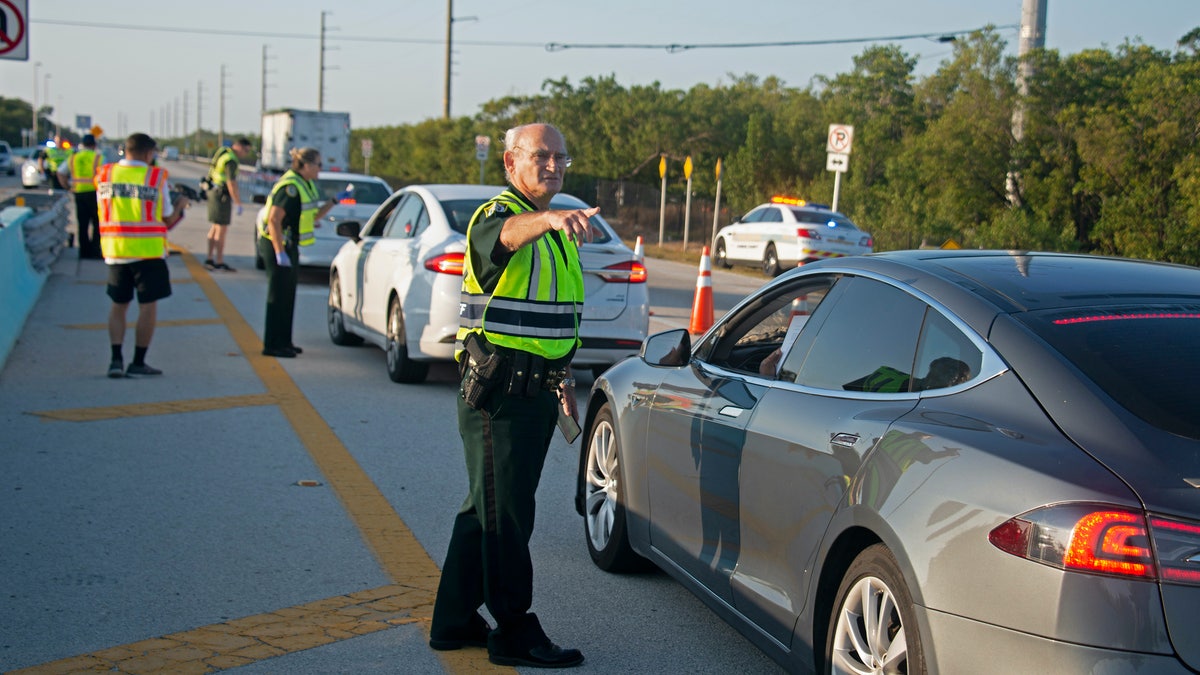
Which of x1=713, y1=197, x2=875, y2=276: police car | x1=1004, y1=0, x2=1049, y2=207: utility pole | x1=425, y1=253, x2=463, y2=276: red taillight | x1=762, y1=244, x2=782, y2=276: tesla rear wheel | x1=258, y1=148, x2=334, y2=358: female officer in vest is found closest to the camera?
x1=425, y1=253, x2=463, y2=276: red taillight

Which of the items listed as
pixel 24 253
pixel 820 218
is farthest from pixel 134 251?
pixel 820 218

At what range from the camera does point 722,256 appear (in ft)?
95.1

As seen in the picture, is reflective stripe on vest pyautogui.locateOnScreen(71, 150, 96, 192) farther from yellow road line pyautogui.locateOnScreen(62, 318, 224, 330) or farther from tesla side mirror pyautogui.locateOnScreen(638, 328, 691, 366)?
tesla side mirror pyautogui.locateOnScreen(638, 328, 691, 366)

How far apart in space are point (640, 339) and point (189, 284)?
1016cm

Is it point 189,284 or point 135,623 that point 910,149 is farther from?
point 135,623

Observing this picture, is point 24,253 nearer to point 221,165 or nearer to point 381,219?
point 221,165

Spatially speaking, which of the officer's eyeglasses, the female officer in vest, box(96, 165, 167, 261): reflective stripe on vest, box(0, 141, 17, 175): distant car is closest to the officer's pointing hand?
the officer's eyeglasses

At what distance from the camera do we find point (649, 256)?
3173 cm

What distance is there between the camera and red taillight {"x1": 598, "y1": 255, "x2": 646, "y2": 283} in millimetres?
9797

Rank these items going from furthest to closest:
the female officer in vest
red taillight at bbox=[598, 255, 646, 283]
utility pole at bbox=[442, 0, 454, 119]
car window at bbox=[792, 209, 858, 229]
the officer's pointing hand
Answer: utility pole at bbox=[442, 0, 454, 119] < car window at bbox=[792, 209, 858, 229] < the female officer in vest < red taillight at bbox=[598, 255, 646, 283] < the officer's pointing hand

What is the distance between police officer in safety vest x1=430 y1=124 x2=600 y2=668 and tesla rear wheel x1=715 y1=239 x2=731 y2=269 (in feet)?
79.5

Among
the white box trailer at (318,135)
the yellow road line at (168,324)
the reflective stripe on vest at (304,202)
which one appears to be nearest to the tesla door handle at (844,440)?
the reflective stripe on vest at (304,202)

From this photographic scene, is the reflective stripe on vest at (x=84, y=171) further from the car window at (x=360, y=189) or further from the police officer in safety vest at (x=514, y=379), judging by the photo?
the police officer in safety vest at (x=514, y=379)

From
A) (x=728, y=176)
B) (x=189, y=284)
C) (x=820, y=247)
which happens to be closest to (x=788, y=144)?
(x=728, y=176)
